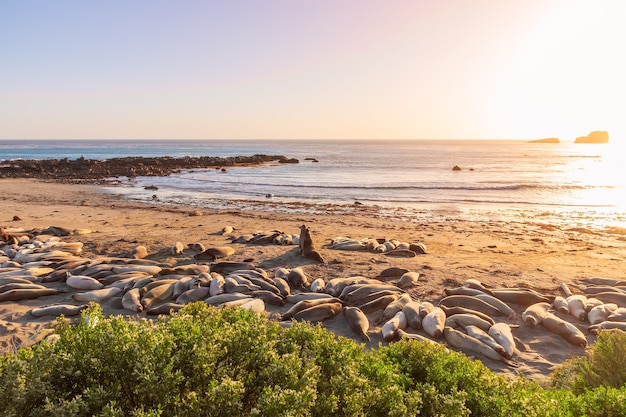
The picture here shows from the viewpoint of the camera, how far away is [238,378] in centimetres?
285

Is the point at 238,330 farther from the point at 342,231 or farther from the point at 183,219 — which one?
the point at 183,219

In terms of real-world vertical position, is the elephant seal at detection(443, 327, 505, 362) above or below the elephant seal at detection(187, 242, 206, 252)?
below

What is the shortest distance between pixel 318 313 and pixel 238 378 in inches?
185

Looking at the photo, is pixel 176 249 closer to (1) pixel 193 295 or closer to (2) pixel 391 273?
(1) pixel 193 295

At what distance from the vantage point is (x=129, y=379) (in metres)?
2.74

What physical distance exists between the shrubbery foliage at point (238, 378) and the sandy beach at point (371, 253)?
1.14 meters

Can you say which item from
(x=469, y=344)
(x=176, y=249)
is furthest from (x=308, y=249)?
(x=469, y=344)

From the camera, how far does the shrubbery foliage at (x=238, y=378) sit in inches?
101

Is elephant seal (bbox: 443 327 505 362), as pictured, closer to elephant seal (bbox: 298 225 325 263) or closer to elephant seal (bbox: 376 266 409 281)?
elephant seal (bbox: 376 266 409 281)

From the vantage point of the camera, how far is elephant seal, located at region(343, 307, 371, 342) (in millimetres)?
6849

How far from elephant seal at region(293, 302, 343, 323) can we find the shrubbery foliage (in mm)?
3840

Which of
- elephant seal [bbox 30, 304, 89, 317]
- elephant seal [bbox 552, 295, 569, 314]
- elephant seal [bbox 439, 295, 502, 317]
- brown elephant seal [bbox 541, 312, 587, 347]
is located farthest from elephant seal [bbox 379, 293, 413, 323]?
elephant seal [bbox 30, 304, 89, 317]

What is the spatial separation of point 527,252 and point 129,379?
13219 mm

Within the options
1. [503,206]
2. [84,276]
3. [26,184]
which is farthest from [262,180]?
[84,276]
